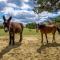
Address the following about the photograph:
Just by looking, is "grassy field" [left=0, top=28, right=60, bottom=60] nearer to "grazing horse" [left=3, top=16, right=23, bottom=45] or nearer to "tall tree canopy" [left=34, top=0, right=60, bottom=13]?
"grazing horse" [left=3, top=16, right=23, bottom=45]

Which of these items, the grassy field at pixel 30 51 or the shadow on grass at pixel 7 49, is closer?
the grassy field at pixel 30 51

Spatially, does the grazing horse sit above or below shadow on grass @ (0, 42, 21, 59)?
above

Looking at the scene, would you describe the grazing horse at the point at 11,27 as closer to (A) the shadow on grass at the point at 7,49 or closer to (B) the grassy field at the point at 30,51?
(A) the shadow on grass at the point at 7,49

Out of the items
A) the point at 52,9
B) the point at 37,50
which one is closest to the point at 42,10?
the point at 52,9

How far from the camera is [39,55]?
12055 mm

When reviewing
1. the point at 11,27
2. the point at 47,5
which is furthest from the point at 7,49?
the point at 47,5

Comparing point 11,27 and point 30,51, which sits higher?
point 11,27

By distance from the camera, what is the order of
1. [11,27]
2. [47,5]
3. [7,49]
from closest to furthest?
[7,49] → [11,27] → [47,5]

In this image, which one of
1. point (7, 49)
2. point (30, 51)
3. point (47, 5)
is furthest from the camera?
point (47, 5)

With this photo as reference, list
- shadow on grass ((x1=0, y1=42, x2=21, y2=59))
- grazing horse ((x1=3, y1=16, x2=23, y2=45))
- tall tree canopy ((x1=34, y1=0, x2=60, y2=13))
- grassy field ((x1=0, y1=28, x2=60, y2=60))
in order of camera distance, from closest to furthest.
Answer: grassy field ((x1=0, y1=28, x2=60, y2=60)) → shadow on grass ((x1=0, y1=42, x2=21, y2=59)) → grazing horse ((x1=3, y1=16, x2=23, y2=45)) → tall tree canopy ((x1=34, y1=0, x2=60, y2=13))

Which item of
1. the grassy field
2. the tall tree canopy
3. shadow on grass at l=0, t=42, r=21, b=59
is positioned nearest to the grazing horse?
shadow on grass at l=0, t=42, r=21, b=59

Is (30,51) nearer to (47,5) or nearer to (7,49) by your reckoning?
(7,49)

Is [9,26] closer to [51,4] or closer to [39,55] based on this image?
[39,55]

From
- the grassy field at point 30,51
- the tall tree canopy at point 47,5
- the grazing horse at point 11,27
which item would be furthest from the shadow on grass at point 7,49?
the tall tree canopy at point 47,5
